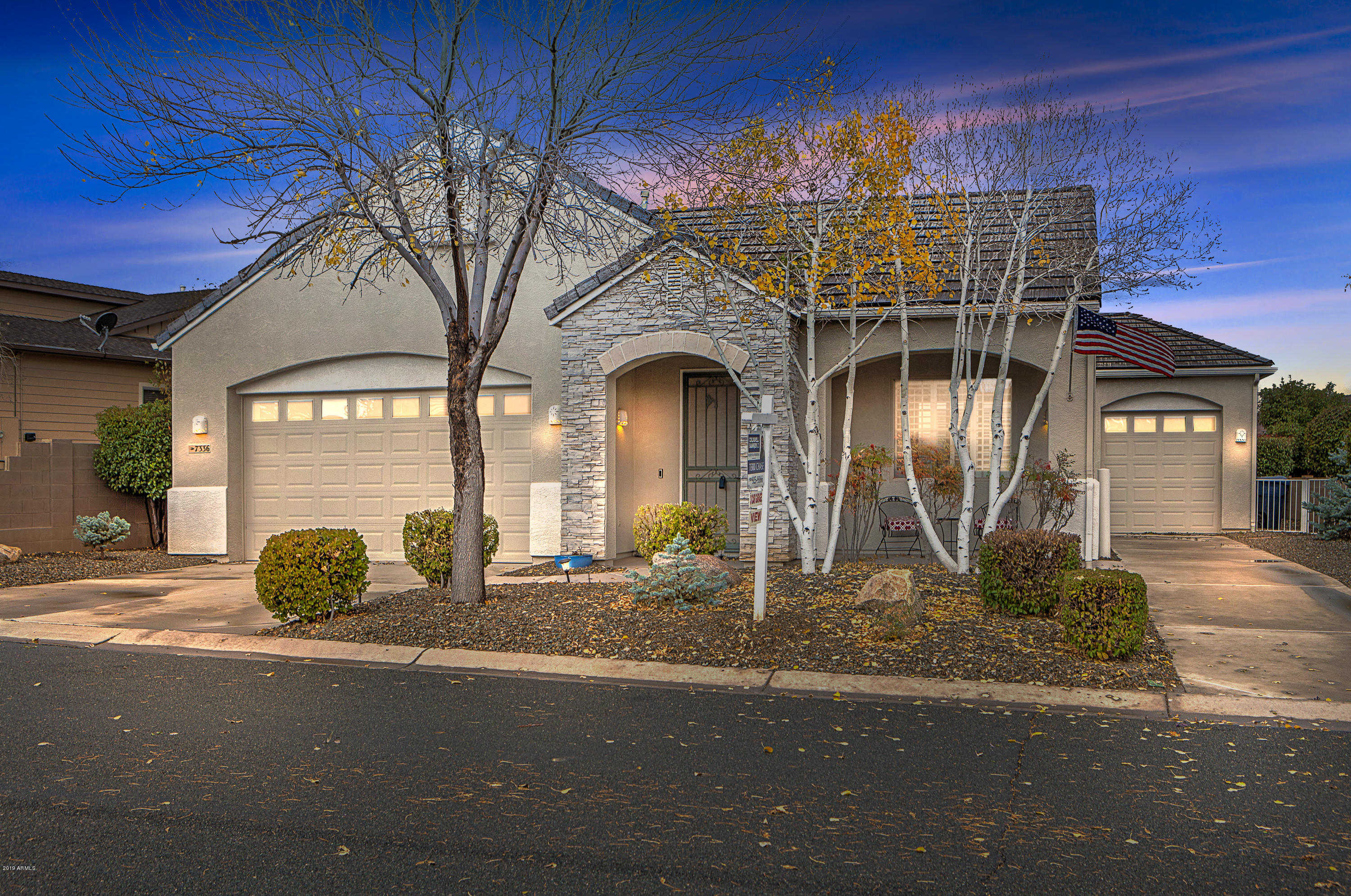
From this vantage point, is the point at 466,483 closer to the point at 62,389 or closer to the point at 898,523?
the point at 898,523

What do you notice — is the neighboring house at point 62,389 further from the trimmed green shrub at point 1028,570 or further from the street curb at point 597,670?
the trimmed green shrub at point 1028,570

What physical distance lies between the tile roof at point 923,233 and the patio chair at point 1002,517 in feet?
8.99

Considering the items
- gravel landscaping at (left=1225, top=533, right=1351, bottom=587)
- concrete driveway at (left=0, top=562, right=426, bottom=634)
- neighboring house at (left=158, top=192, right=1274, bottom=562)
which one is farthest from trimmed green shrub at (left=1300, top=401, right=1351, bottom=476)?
concrete driveway at (left=0, top=562, right=426, bottom=634)

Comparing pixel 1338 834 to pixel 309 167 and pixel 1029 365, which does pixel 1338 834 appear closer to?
pixel 309 167

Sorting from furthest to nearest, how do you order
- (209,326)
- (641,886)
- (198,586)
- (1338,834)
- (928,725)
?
(209,326) < (198,586) < (928,725) < (1338,834) < (641,886)

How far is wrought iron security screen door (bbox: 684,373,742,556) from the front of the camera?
14.3 m

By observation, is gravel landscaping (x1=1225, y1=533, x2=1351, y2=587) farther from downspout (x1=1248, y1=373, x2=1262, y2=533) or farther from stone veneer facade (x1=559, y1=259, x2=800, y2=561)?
stone veneer facade (x1=559, y1=259, x2=800, y2=561)

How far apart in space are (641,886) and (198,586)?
1017 centimetres

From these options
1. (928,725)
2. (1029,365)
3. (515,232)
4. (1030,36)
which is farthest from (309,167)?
(1029,365)

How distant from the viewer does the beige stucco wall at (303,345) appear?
548 inches

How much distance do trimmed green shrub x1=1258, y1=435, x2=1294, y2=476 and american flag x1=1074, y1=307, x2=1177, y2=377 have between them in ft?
28.7

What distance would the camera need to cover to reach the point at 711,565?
9852mm

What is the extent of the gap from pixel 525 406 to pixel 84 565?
22.4 feet

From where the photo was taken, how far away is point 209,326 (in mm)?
15375
